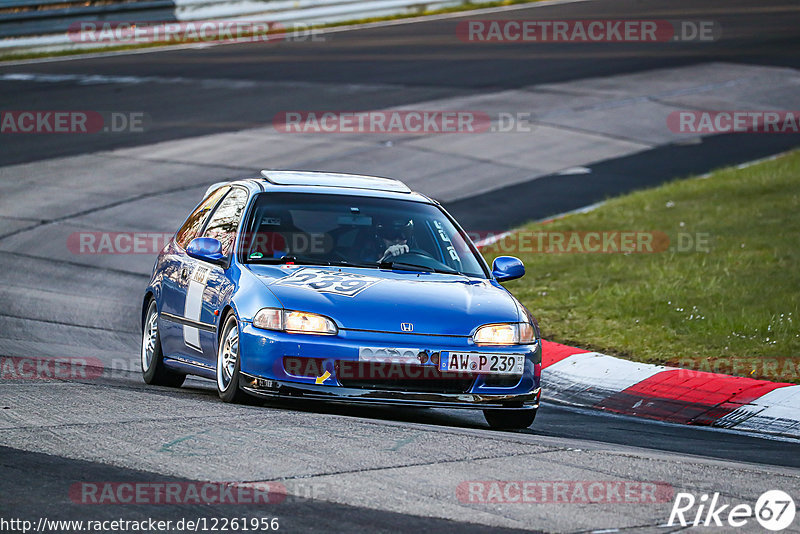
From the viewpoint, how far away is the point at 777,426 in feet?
28.3

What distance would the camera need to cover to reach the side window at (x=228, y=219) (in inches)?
349

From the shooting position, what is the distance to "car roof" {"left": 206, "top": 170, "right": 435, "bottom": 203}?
29.6 ft

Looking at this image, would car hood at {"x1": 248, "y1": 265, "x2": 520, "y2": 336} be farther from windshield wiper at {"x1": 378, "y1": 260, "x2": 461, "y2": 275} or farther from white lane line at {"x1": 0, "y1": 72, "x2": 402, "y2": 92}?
white lane line at {"x1": 0, "y1": 72, "x2": 402, "y2": 92}

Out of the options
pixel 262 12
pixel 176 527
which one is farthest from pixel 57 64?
pixel 176 527

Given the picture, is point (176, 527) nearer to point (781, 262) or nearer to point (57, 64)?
point (781, 262)

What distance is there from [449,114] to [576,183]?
4879 millimetres

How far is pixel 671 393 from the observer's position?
9.57 m

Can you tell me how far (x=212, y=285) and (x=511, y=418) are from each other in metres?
2.12

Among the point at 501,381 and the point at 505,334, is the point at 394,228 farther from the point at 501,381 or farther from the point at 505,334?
the point at 501,381

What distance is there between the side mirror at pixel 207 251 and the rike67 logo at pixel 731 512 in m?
3.77

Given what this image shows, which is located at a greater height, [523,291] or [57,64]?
[57,64]

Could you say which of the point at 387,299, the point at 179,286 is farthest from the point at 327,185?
the point at 387,299

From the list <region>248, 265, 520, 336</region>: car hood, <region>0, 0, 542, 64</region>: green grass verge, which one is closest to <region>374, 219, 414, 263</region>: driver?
<region>248, 265, 520, 336</region>: car hood

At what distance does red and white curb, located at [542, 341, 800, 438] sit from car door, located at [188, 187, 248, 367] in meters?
2.85
